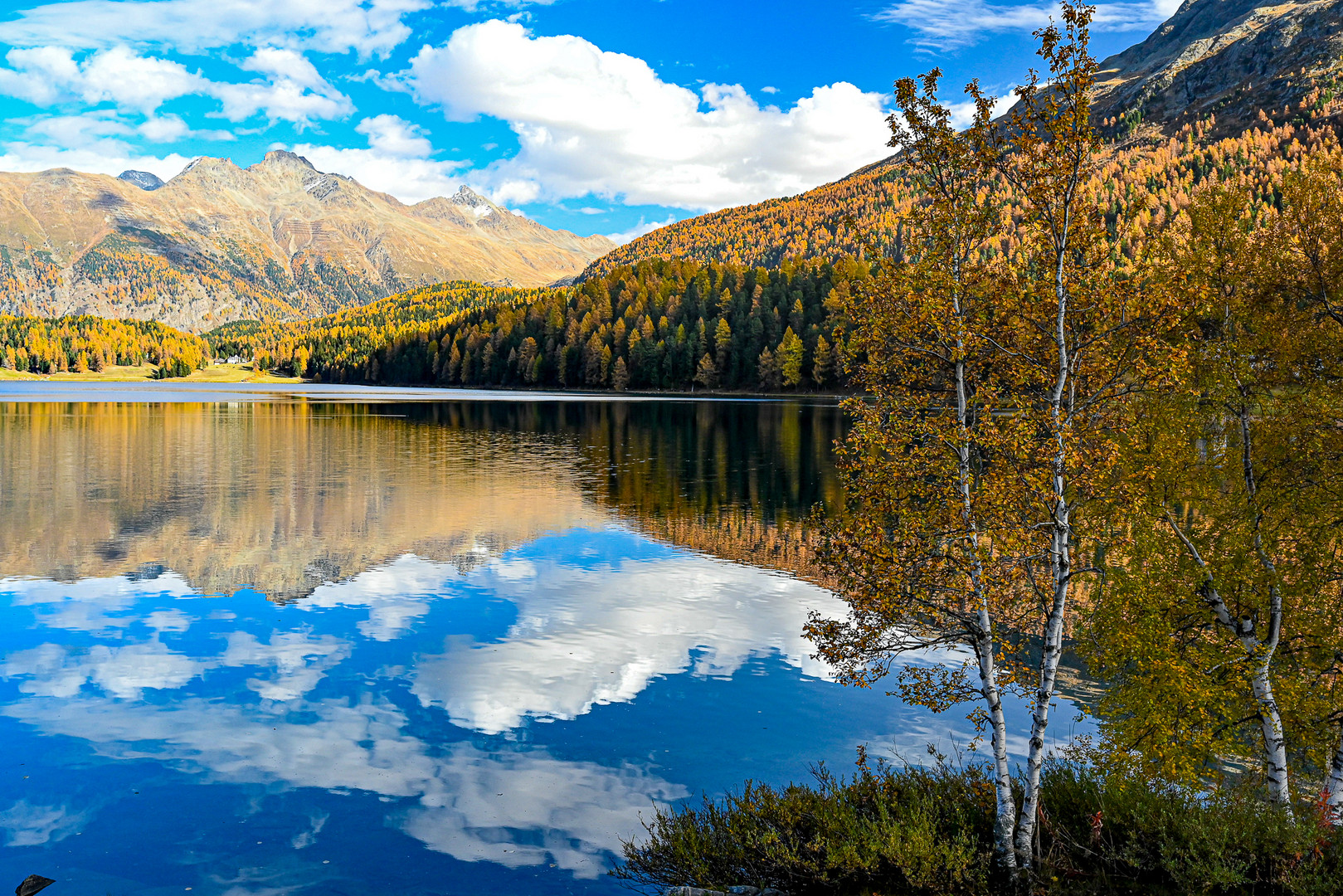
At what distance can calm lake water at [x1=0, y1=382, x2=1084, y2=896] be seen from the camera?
1511cm

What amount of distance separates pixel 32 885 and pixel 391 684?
994cm

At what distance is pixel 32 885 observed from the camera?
13414 mm

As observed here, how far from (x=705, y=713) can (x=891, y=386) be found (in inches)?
425

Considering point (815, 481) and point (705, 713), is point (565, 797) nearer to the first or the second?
point (705, 713)

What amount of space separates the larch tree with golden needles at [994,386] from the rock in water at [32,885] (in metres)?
13.7

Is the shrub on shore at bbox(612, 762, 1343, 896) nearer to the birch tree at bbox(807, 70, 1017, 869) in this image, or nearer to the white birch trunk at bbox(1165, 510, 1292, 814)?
the birch tree at bbox(807, 70, 1017, 869)

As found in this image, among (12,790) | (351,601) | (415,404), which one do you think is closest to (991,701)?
(12,790)

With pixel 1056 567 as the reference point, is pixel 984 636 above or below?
below

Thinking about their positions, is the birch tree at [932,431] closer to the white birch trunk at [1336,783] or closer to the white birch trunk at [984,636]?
the white birch trunk at [984,636]

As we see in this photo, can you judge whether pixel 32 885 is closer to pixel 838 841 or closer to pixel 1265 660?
pixel 838 841

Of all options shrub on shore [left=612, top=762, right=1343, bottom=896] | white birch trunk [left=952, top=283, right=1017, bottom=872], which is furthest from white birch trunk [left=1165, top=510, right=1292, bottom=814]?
white birch trunk [left=952, top=283, right=1017, bottom=872]


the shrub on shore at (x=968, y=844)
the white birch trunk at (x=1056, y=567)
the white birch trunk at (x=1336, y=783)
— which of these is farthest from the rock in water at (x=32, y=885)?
the white birch trunk at (x=1336, y=783)

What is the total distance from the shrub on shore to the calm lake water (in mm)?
2147

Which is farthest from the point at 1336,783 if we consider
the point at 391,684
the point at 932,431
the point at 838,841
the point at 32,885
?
the point at 32,885
